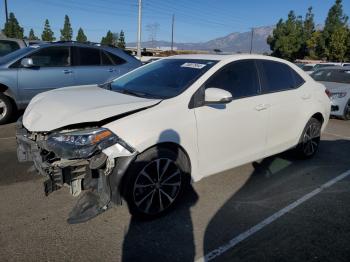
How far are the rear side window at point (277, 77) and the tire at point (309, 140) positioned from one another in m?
0.68

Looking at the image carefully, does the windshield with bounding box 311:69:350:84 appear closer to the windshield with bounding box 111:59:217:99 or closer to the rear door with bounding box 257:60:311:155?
the rear door with bounding box 257:60:311:155

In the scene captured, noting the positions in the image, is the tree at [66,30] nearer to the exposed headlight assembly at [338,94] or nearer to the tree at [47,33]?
the tree at [47,33]

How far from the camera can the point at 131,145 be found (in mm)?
3066

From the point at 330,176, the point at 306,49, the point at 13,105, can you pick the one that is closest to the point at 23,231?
the point at 330,176

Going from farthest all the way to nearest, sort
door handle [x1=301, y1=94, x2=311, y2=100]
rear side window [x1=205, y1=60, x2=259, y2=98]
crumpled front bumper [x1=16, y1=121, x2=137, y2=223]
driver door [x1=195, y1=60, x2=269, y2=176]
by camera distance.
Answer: door handle [x1=301, y1=94, x2=311, y2=100] → rear side window [x1=205, y1=60, x2=259, y2=98] → driver door [x1=195, y1=60, x2=269, y2=176] → crumpled front bumper [x1=16, y1=121, x2=137, y2=223]

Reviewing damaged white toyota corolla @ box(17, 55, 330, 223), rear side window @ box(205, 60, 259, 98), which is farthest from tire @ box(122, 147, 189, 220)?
rear side window @ box(205, 60, 259, 98)

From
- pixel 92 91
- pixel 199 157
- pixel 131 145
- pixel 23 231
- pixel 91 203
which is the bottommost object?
pixel 23 231

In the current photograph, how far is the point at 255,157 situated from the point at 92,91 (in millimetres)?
2165

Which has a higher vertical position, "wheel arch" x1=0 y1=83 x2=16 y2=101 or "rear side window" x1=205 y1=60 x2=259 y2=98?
→ "rear side window" x1=205 y1=60 x2=259 y2=98

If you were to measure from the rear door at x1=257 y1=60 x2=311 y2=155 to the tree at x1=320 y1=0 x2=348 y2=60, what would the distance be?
44.4 meters

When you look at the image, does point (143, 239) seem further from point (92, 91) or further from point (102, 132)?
point (92, 91)

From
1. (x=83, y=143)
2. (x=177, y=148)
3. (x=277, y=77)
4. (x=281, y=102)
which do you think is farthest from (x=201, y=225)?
(x=277, y=77)

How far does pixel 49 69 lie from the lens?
7172 millimetres

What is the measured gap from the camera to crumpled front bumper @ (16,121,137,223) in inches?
121
